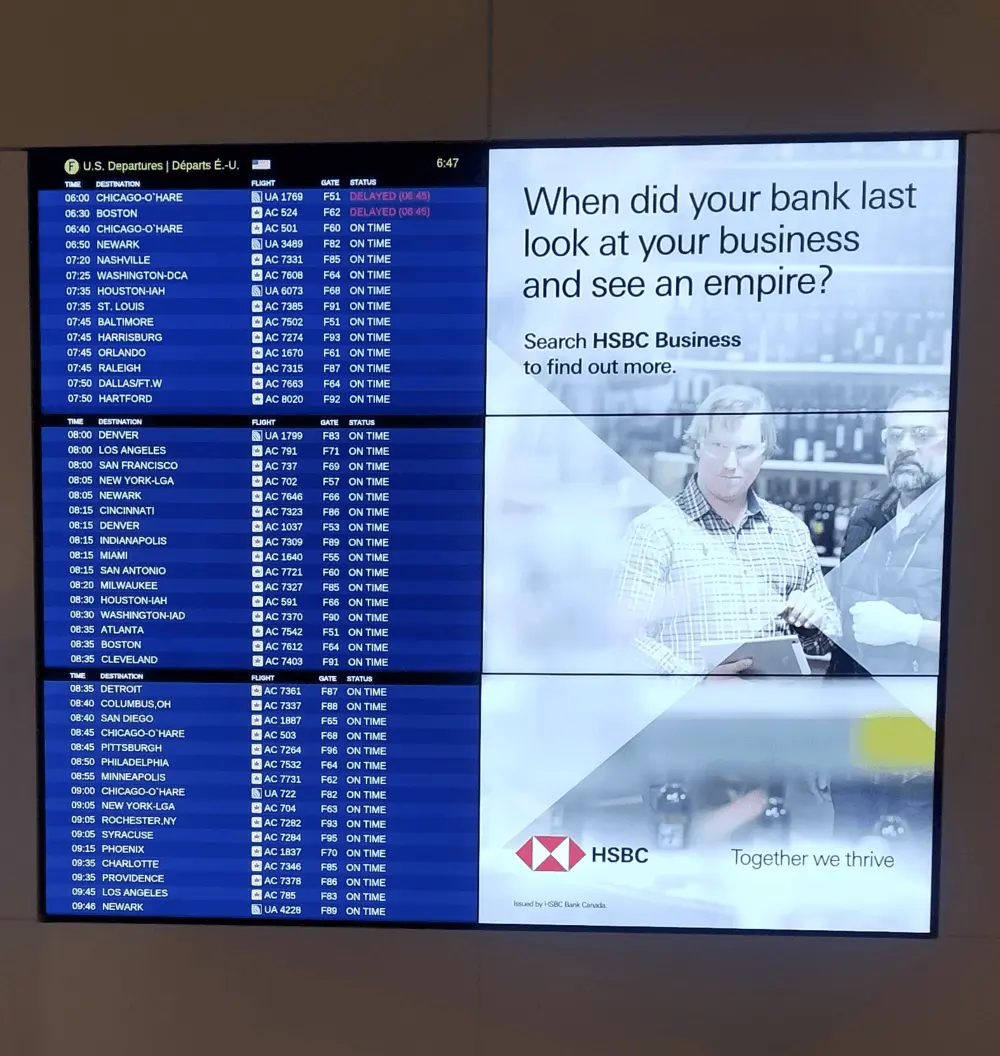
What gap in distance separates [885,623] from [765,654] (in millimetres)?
227

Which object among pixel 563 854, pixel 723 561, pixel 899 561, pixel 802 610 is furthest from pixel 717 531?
pixel 563 854

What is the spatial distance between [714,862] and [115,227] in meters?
1.66

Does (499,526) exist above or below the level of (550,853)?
above

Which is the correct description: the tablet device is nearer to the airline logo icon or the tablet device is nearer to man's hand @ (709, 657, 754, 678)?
man's hand @ (709, 657, 754, 678)

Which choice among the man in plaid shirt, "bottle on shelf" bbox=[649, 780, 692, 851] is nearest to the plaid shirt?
the man in plaid shirt

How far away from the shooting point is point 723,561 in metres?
1.41

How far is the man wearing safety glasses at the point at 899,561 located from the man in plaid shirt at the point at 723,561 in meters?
0.06

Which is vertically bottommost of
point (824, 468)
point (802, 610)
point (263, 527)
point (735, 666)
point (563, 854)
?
point (563, 854)

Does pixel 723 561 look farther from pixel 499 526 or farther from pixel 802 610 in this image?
pixel 499 526

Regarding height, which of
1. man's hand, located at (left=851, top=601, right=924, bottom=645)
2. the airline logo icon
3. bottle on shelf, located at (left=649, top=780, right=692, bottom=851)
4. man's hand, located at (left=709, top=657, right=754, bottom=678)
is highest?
man's hand, located at (left=851, top=601, right=924, bottom=645)

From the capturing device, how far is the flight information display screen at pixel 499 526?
139 centimetres

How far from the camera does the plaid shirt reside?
4.59 feet

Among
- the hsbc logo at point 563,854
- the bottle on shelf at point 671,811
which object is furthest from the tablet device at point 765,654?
the hsbc logo at point 563,854

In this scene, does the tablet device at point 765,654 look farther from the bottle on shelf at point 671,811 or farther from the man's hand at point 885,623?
the bottle on shelf at point 671,811
